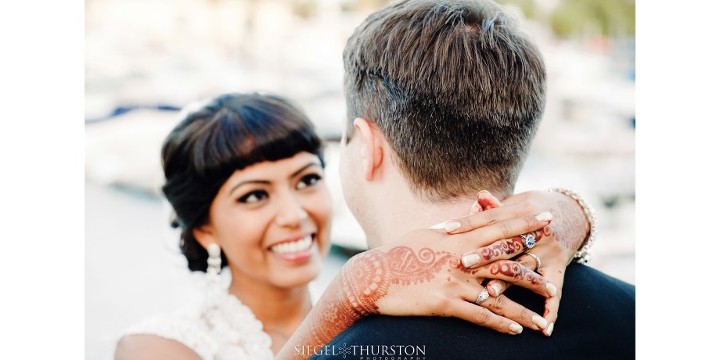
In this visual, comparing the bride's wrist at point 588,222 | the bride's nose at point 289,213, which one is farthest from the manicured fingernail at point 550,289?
the bride's nose at point 289,213

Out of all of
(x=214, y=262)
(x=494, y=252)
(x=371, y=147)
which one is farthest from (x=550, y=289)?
(x=214, y=262)

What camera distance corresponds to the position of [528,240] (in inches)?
48.5

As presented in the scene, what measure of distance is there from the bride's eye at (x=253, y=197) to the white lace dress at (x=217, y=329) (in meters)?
0.34

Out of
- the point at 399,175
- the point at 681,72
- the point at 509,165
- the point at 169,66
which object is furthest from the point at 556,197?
the point at 169,66

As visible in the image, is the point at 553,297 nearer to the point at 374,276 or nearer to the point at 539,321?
the point at 539,321

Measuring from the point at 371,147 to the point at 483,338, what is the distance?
1.38 feet

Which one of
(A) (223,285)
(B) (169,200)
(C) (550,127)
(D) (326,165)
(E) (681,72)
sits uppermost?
(E) (681,72)

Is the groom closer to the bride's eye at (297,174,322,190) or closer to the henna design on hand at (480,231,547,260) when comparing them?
the henna design on hand at (480,231,547,260)

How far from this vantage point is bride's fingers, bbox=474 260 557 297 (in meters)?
1.17

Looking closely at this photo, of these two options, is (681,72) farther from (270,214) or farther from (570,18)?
(270,214)

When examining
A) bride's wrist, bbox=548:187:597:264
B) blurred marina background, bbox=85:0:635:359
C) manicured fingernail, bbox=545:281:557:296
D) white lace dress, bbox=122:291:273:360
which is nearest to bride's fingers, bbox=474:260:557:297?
manicured fingernail, bbox=545:281:557:296

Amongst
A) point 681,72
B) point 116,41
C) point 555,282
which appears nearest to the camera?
point 555,282

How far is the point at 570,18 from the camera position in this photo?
2281 mm

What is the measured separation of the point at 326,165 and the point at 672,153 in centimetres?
111
